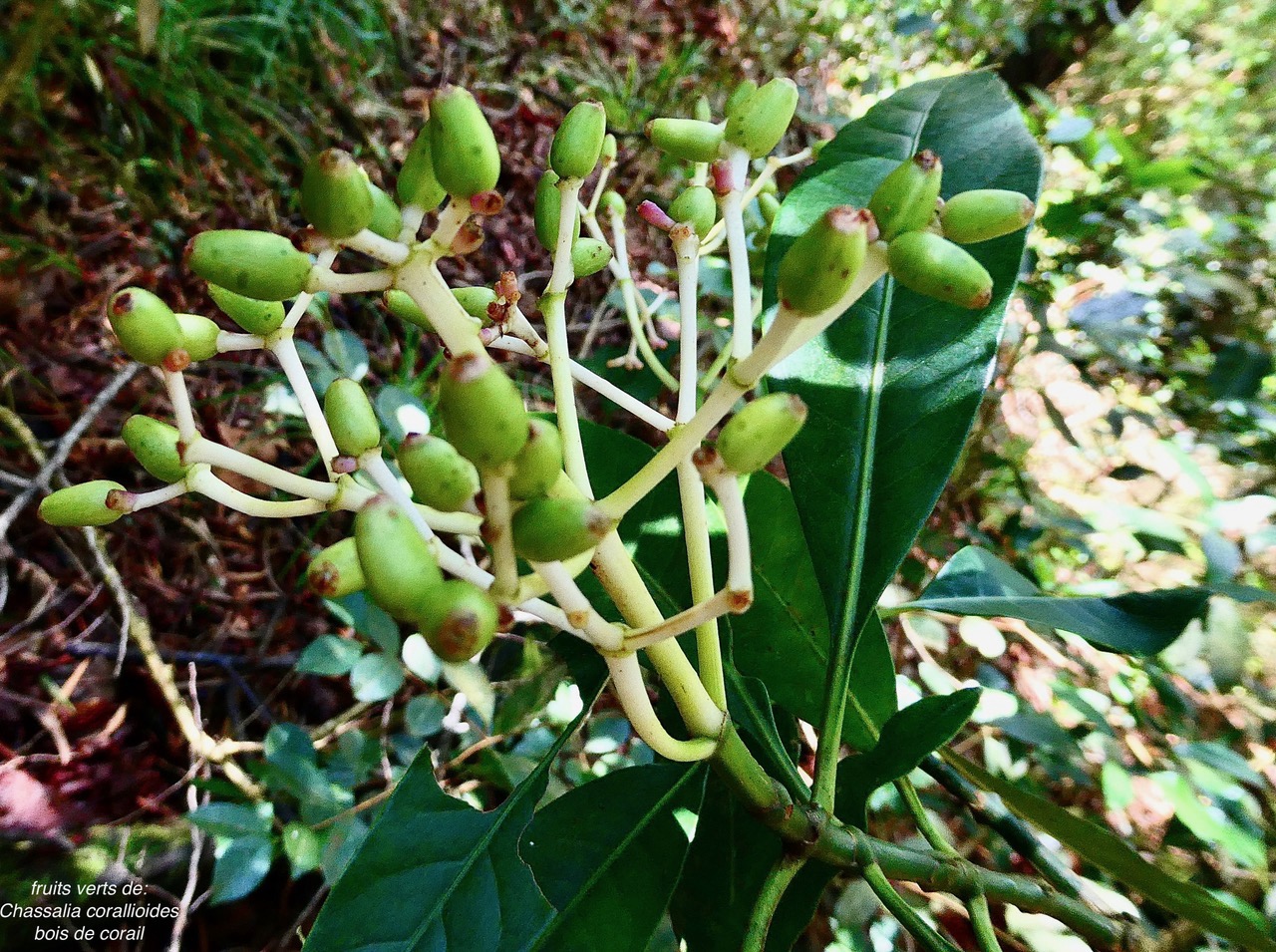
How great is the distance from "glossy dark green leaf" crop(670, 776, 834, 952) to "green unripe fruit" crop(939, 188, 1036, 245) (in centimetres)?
49

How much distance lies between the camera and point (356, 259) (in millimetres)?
1916

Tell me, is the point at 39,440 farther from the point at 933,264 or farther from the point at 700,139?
the point at 933,264

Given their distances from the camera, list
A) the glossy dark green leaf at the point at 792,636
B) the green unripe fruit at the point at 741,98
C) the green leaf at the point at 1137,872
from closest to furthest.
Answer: the green unripe fruit at the point at 741,98 → the green leaf at the point at 1137,872 → the glossy dark green leaf at the point at 792,636

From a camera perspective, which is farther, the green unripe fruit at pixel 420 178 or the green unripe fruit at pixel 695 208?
the green unripe fruit at pixel 695 208

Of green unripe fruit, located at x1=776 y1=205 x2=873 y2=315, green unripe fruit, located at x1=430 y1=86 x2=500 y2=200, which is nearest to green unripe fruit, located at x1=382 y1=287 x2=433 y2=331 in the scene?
green unripe fruit, located at x1=430 y1=86 x2=500 y2=200

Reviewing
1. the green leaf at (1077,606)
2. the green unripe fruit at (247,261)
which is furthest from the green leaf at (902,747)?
the green unripe fruit at (247,261)

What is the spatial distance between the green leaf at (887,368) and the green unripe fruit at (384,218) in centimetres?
44

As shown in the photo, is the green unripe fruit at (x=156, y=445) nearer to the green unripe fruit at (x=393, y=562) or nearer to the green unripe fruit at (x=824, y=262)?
the green unripe fruit at (x=393, y=562)

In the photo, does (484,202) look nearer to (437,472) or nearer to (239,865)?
(437,472)

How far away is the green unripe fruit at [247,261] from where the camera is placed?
37 cm

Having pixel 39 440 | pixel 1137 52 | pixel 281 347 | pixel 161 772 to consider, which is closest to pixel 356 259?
pixel 39 440

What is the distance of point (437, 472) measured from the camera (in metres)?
0.35

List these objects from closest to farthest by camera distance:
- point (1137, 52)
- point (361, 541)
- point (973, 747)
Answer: point (361, 541)
point (973, 747)
point (1137, 52)

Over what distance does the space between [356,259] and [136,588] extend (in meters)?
0.91
